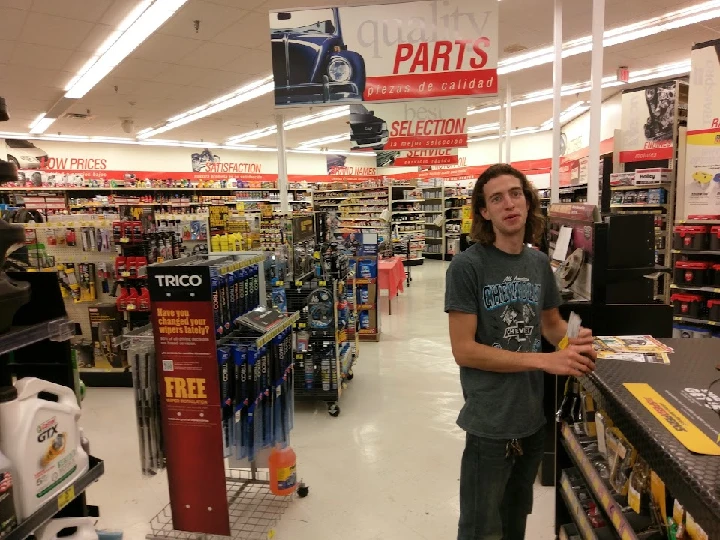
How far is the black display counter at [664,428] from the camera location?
962mm

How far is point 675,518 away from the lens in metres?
Result: 1.28

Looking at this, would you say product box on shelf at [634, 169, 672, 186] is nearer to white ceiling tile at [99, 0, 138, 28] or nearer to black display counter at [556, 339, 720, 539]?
black display counter at [556, 339, 720, 539]

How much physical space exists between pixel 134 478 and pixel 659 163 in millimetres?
8505

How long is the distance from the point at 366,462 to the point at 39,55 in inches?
287

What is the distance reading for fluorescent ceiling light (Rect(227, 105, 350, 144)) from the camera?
11870 millimetres

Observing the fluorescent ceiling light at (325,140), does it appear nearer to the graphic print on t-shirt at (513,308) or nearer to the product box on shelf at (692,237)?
the product box on shelf at (692,237)

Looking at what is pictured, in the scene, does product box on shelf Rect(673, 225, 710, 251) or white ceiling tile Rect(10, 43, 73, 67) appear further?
white ceiling tile Rect(10, 43, 73, 67)

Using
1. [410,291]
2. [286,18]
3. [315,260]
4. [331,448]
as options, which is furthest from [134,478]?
[410,291]

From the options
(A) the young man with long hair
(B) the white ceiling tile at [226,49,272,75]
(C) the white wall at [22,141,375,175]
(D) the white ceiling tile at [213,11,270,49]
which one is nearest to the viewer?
(A) the young man with long hair

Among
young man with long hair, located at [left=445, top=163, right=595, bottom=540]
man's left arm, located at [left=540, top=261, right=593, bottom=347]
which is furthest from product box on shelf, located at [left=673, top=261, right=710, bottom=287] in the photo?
young man with long hair, located at [left=445, top=163, right=595, bottom=540]

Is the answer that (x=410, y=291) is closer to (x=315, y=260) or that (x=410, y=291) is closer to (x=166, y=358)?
(x=315, y=260)

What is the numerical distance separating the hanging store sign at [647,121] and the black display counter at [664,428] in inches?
282

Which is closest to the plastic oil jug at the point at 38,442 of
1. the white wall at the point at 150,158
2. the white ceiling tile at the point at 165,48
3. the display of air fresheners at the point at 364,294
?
the display of air fresheners at the point at 364,294

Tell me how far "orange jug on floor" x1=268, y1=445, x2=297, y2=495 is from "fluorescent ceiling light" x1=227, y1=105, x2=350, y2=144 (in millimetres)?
9443
